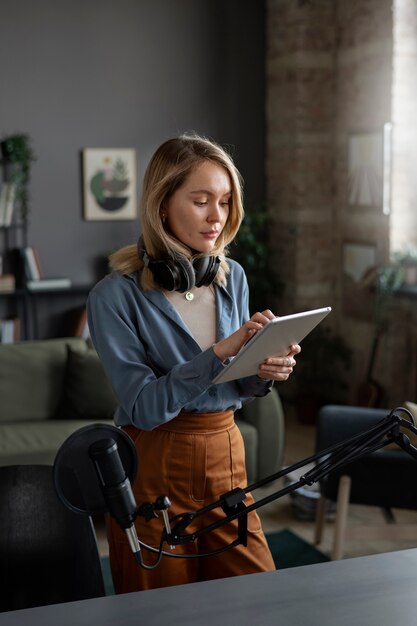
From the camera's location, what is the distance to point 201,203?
1.90m

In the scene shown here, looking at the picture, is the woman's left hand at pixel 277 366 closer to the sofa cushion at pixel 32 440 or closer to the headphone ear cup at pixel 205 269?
the headphone ear cup at pixel 205 269

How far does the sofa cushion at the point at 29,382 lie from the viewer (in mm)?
4578

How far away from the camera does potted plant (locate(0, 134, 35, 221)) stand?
Answer: 6.20 m

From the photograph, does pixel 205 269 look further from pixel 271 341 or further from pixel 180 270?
pixel 271 341

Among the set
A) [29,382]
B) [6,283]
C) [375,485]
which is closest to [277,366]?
[375,485]

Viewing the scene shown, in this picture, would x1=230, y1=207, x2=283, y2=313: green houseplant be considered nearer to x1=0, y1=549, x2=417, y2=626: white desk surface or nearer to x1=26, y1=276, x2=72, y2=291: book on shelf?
x1=26, y1=276, x2=72, y2=291: book on shelf

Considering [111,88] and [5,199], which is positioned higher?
[111,88]

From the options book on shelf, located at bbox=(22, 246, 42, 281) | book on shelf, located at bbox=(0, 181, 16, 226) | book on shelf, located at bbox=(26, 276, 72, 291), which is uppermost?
book on shelf, located at bbox=(0, 181, 16, 226)

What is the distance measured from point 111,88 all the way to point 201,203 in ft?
16.2

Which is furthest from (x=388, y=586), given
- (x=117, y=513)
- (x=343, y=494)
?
(x=343, y=494)

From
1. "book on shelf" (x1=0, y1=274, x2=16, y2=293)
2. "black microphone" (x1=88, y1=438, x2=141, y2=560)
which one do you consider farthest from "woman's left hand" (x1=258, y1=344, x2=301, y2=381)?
"book on shelf" (x1=0, y1=274, x2=16, y2=293)

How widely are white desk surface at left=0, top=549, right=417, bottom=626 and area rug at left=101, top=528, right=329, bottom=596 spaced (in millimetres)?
2231

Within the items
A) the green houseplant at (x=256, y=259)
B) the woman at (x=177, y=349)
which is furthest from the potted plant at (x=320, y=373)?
the woman at (x=177, y=349)

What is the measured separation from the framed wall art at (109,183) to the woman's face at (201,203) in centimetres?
482
